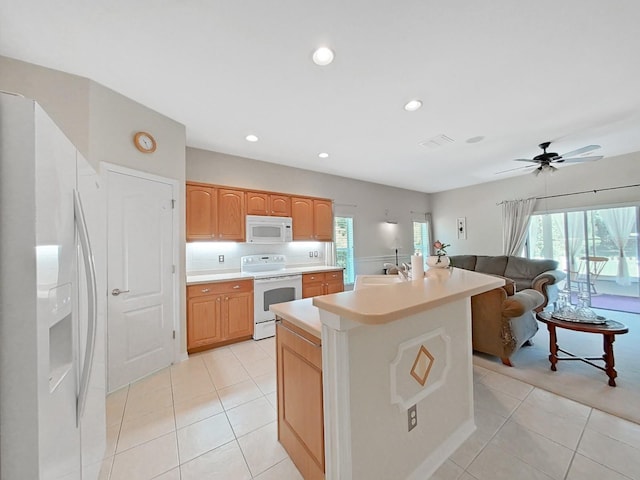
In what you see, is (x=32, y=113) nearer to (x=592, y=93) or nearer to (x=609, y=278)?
(x=592, y=93)

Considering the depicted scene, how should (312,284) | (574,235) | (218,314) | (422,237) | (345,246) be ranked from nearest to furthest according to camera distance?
(218,314) → (312,284) → (574,235) → (345,246) → (422,237)

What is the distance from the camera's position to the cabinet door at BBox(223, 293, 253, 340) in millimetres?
3271

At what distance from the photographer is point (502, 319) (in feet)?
8.46

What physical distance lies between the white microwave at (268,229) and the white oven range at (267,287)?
0.96 feet

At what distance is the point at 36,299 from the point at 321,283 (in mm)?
3681

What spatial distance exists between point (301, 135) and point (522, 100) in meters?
2.42

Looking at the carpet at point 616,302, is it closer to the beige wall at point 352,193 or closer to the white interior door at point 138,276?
the beige wall at point 352,193

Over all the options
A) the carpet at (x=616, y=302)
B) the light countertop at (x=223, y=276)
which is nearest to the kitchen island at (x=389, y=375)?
the light countertop at (x=223, y=276)

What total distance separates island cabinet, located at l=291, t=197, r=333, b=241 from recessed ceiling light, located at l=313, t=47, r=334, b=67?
252 cm

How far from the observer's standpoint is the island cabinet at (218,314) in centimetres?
301

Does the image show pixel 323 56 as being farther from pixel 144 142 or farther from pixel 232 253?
pixel 232 253

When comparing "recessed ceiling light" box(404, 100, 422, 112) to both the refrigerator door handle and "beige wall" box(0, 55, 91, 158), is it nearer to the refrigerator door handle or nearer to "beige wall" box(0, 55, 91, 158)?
the refrigerator door handle

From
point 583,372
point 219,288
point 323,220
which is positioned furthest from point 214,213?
point 583,372

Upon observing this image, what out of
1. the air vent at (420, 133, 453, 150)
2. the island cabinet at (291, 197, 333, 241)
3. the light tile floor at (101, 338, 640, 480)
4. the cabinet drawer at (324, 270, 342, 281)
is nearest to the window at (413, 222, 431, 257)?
the island cabinet at (291, 197, 333, 241)
